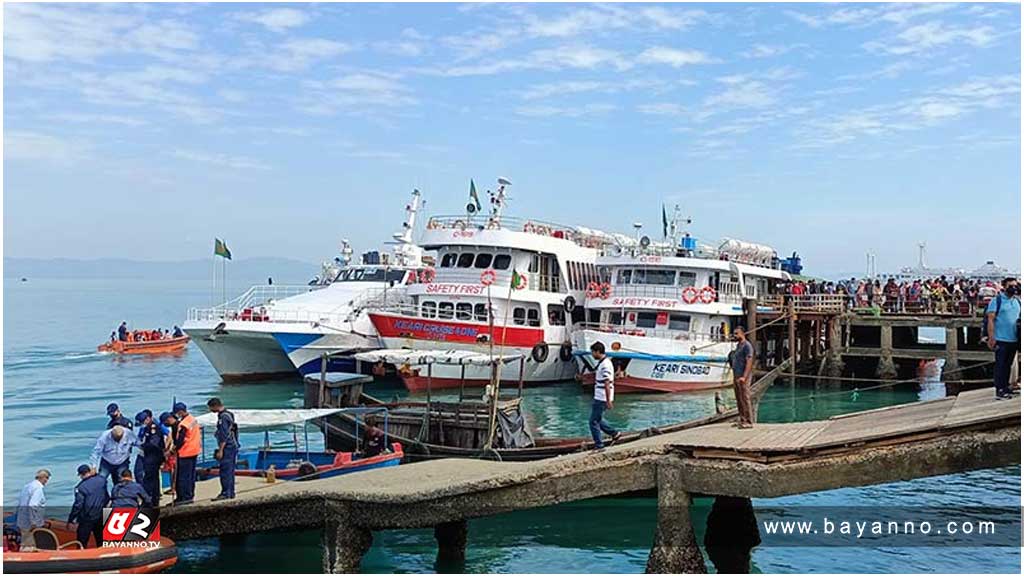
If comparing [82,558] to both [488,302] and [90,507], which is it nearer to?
[90,507]

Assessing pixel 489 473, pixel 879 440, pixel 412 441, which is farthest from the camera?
pixel 412 441

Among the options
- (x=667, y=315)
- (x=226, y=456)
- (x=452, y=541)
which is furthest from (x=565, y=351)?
(x=226, y=456)

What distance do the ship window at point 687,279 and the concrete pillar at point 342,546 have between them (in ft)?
80.2

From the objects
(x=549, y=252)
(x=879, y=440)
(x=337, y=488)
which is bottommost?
(x=337, y=488)

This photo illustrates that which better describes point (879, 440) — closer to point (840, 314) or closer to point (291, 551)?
point (291, 551)

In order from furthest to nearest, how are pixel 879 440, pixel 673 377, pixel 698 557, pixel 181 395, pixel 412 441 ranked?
1. pixel 181 395
2. pixel 673 377
3. pixel 412 441
4. pixel 698 557
5. pixel 879 440

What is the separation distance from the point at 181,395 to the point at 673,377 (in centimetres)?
1798

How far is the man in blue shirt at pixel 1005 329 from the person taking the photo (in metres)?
11.0

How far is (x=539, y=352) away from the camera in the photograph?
114ft

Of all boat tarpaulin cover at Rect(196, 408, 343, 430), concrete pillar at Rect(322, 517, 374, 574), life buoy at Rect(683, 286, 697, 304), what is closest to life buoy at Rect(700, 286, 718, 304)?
life buoy at Rect(683, 286, 697, 304)

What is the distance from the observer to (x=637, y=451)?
37.1 ft

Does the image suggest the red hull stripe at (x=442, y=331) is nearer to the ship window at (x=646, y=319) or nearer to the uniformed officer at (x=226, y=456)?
the ship window at (x=646, y=319)

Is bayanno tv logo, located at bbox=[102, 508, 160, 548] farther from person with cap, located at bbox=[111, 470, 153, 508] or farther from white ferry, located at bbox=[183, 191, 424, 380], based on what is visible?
white ferry, located at bbox=[183, 191, 424, 380]

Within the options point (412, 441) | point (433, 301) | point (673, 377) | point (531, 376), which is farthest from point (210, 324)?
point (412, 441)
